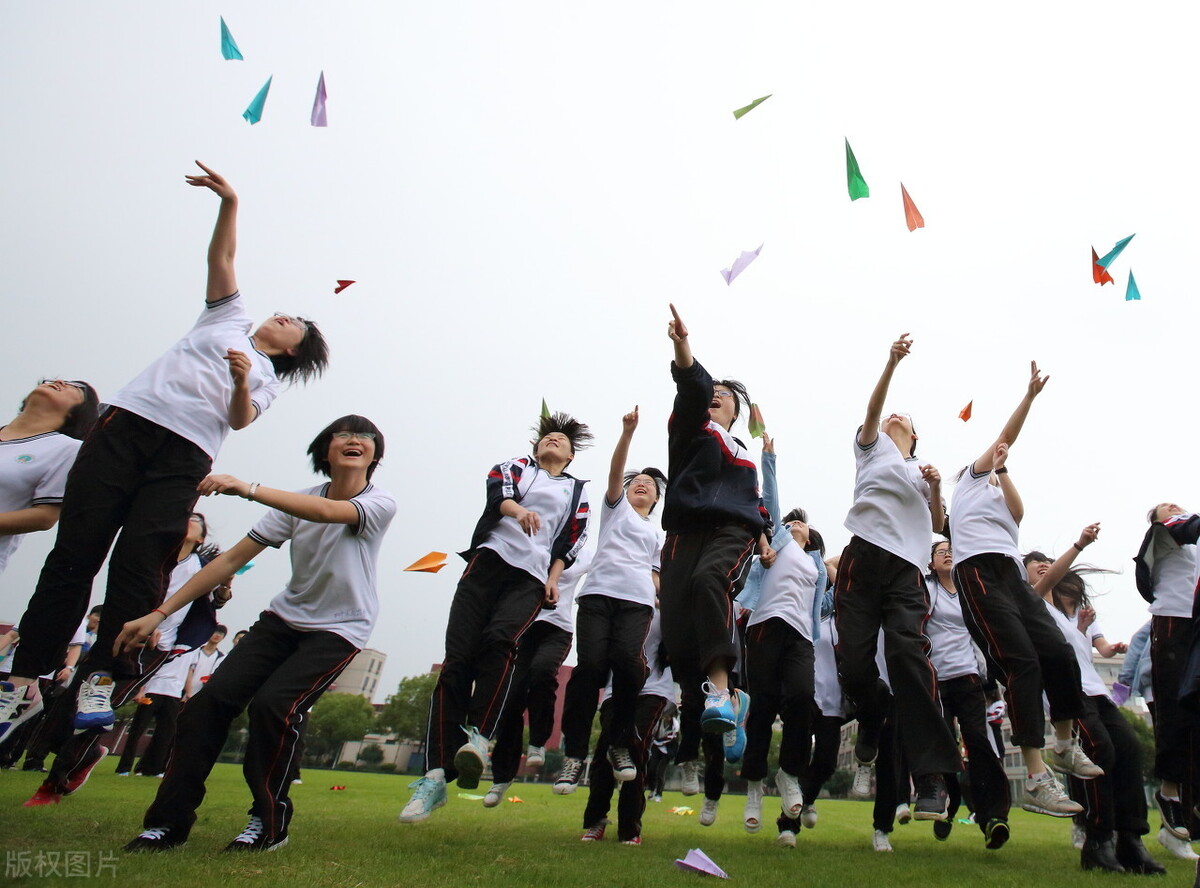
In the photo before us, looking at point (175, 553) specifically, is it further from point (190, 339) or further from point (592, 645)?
point (592, 645)

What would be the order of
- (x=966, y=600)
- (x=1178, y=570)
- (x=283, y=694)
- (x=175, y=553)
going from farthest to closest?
1. (x=1178, y=570)
2. (x=966, y=600)
3. (x=175, y=553)
4. (x=283, y=694)

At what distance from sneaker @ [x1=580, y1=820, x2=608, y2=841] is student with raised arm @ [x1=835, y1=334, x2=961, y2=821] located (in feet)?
6.86

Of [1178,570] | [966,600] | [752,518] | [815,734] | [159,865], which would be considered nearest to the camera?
[159,865]

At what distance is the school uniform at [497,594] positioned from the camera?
496 cm

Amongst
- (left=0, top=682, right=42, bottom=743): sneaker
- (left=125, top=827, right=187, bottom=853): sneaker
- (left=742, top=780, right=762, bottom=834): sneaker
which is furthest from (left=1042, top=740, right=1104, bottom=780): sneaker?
(left=0, top=682, right=42, bottom=743): sneaker

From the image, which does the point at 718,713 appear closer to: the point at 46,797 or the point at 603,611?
the point at 603,611

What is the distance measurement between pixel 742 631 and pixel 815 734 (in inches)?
41.9

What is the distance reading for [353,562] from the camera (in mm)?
4367

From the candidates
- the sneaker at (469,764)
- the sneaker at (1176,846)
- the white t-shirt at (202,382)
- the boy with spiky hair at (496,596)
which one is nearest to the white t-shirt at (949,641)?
the sneaker at (1176,846)

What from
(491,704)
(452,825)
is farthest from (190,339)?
(452,825)

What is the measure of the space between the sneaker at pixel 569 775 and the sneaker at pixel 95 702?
9.57ft

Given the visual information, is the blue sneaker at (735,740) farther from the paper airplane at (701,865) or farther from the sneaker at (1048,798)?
the sneaker at (1048,798)

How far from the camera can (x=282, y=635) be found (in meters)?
4.30

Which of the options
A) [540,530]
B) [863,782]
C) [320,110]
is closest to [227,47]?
[320,110]
